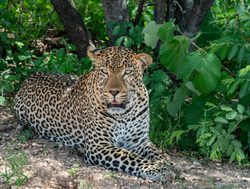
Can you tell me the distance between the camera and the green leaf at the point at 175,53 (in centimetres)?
759

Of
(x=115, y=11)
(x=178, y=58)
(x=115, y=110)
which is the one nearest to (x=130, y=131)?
(x=115, y=110)

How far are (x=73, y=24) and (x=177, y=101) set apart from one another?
2420mm

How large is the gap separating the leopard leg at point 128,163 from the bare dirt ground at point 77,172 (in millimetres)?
78

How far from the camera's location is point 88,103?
26.6ft

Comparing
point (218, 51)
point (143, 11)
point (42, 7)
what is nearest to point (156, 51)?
point (143, 11)

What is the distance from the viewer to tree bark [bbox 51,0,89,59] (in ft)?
32.0

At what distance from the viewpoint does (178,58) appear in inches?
301

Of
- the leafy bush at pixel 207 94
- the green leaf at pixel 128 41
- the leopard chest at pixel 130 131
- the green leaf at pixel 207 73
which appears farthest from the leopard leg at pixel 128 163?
the green leaf at pixel 128 41

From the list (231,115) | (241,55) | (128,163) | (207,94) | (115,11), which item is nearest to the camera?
(128,163)

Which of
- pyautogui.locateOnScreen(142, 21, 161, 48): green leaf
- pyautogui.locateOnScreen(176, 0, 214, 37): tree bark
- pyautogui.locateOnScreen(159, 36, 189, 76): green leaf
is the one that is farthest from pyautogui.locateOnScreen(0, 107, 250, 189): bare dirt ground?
pyautogui.locateOnScreen(176, 0, 214, 37): tree bark

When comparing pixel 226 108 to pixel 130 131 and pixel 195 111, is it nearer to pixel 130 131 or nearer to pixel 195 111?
pixel 195 111

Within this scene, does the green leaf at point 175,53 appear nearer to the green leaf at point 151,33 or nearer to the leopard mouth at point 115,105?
the green leaf at point 151,33

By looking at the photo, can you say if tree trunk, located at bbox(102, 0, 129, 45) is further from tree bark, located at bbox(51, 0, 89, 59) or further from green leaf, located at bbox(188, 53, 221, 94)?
green leaf, located at bbox(188, 53, 221, 94)

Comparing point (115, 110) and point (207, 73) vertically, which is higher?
point (207, 73)
